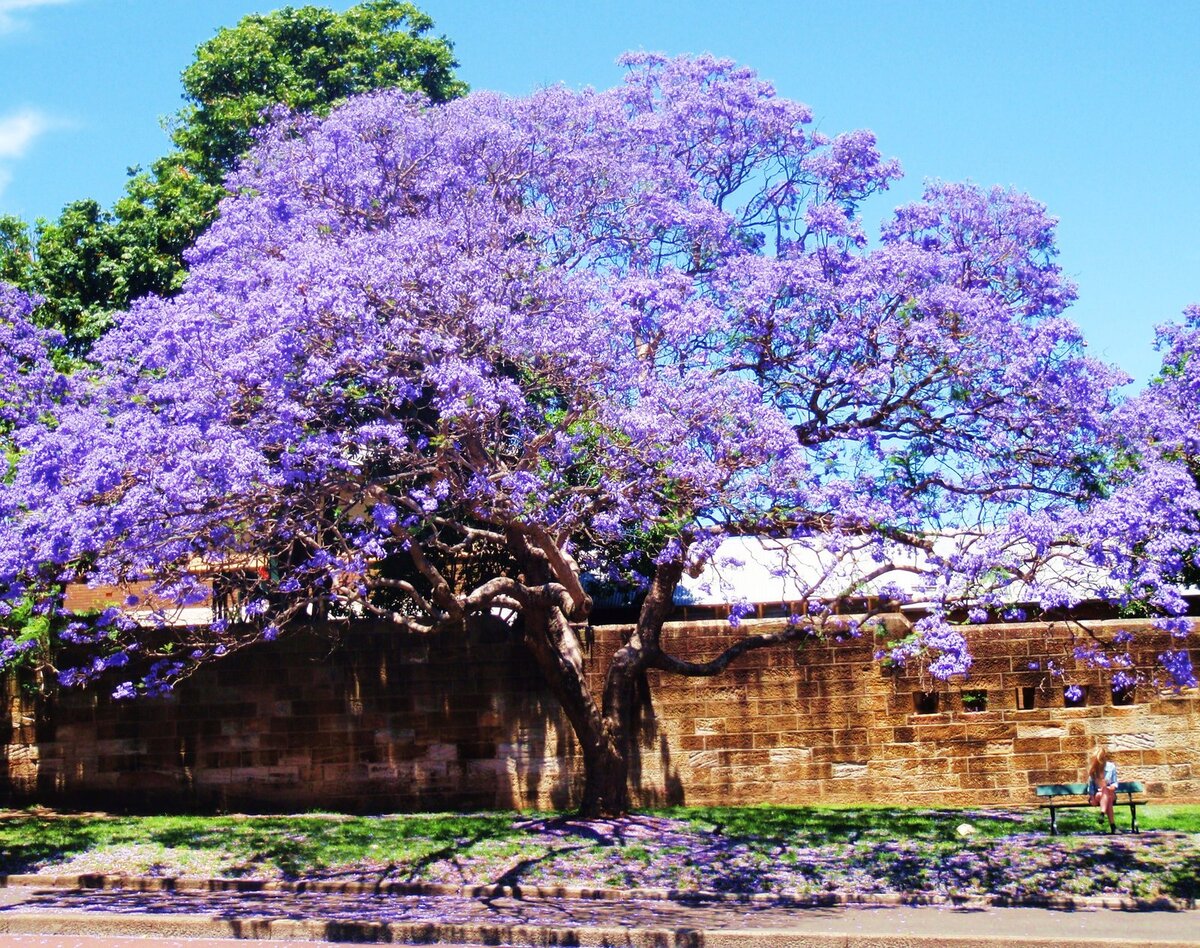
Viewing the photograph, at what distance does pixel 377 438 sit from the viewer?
12.5 meters

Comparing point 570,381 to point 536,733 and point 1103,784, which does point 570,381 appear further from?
point 1103,784

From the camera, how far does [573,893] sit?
1209 cm

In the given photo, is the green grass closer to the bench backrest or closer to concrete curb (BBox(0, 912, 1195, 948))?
the bench backrest

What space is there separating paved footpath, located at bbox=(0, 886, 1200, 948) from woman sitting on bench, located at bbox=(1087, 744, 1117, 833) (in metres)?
2.24

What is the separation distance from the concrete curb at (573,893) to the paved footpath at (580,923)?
0.37 feet

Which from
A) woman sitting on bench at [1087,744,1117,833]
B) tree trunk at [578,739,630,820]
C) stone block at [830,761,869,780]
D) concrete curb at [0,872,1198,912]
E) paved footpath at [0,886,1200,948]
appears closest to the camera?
paved footpath at [0,886,1200,948]

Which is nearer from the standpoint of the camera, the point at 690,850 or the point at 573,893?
the point at 573,893

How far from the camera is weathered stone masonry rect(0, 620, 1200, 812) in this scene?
1540 cm

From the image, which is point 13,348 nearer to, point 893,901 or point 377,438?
point 377,438

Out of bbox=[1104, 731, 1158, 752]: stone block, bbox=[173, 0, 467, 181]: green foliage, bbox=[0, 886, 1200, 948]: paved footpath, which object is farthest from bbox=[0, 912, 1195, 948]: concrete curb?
bbox=[173, 0, 467, 181]: green foliage

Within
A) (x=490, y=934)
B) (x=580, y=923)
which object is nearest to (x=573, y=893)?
(x=580, y=923)

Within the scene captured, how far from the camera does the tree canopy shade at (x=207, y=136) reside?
68.6ft

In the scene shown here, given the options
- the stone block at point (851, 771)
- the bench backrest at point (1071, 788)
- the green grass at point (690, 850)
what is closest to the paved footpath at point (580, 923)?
the green grass at point (690, 850)

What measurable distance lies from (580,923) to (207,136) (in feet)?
59.3
